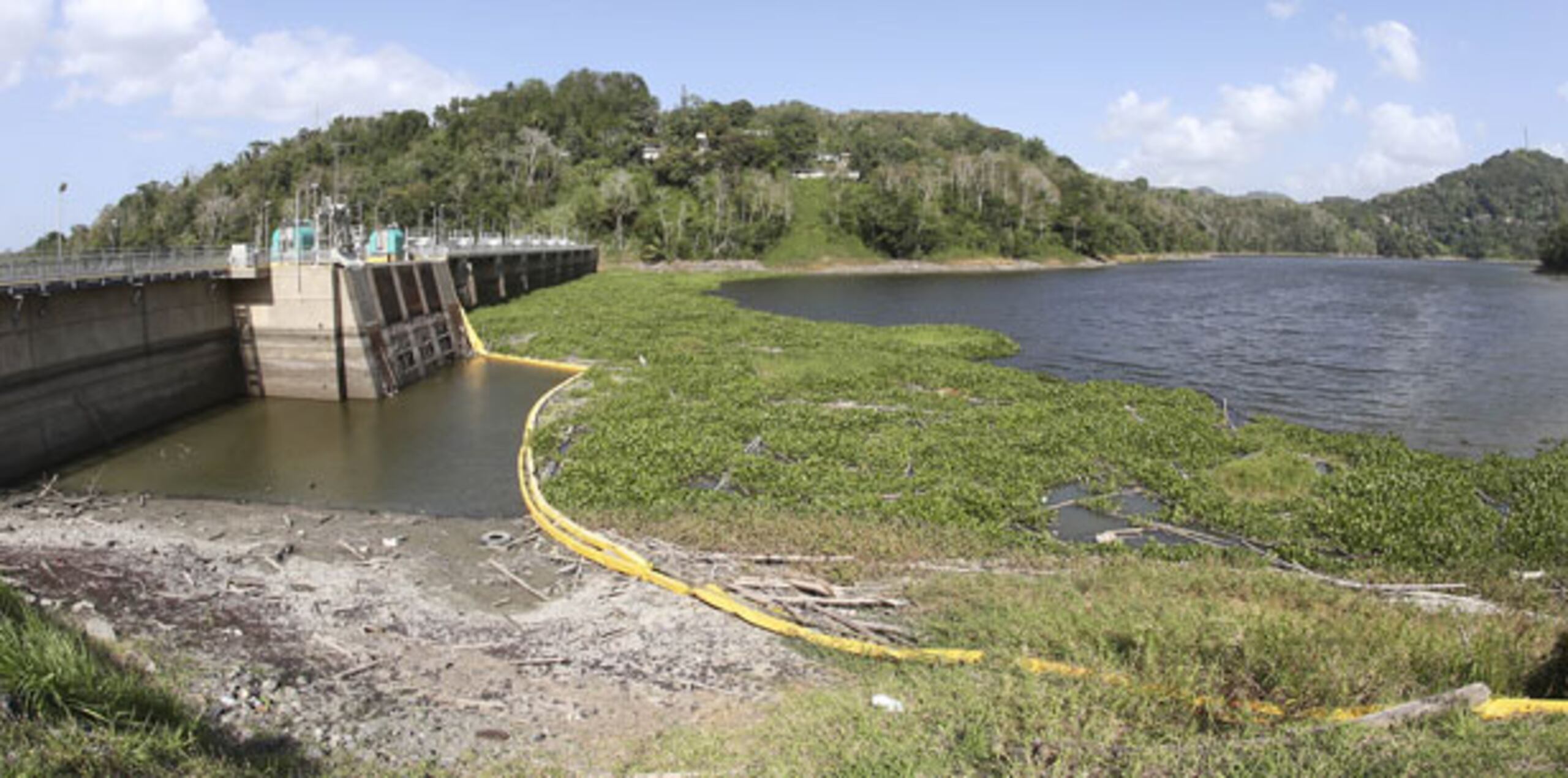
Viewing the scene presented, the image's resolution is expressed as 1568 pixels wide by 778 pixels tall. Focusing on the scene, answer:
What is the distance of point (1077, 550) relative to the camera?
22.6 meters

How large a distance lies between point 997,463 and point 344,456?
22.3 metres

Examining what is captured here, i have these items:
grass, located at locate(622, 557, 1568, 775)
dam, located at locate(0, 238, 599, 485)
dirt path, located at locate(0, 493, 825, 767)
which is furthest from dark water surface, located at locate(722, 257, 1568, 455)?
dam, located at locate(0, 238, 599, 485)

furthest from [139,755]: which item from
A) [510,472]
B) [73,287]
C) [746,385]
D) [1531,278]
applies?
[1531,278]

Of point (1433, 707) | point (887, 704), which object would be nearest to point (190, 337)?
point (887, 704)

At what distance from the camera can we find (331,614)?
18484mm

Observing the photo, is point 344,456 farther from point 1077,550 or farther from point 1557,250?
point 1557,250

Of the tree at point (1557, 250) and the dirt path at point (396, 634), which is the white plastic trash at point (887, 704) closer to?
the dirt path at point (396, 634)

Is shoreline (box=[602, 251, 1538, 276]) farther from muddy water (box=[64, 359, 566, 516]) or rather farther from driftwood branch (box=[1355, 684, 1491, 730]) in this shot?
driftwood branch (box=[1355, 684, 1491, 730])

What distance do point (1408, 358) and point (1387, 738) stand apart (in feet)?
183

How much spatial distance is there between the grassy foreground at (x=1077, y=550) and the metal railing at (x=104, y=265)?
16.7m

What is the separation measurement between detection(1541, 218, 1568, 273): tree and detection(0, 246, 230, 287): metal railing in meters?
207

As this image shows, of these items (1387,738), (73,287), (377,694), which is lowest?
(377,694)

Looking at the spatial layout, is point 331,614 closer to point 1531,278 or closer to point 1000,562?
point 1000,562

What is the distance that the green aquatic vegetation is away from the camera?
78.3ft
